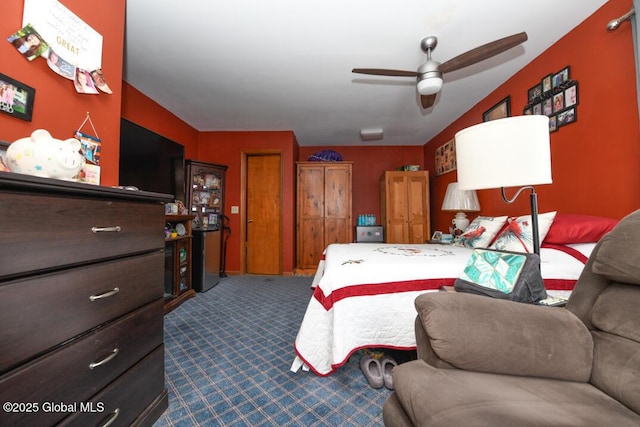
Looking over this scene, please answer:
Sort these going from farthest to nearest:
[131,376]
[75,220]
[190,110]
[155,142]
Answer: [190,110] → [155,142] → [131,376] → [75,220]

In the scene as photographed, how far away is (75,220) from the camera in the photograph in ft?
2.52

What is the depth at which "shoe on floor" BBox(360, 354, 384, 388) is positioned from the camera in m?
1.36

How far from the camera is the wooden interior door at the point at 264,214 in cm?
416

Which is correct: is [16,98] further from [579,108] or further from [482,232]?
[579,108]

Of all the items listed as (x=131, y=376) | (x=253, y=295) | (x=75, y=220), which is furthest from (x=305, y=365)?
(x=253, y=295)

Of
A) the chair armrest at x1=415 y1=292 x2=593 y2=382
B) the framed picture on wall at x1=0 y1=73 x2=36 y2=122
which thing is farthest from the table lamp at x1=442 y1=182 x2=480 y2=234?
the framed picture on wall at x1=0 y1=73 x2=36 y2=122

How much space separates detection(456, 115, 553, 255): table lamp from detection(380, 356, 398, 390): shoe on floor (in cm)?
113

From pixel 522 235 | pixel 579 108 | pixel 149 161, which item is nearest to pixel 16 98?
pixel 149 161

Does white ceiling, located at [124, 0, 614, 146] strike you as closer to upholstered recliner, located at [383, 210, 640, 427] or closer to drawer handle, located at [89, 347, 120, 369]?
upholstered recliner, located at [383, 210, 640, 427]

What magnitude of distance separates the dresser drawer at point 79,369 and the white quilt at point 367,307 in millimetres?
831

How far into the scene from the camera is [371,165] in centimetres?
502

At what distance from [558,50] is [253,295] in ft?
12.8

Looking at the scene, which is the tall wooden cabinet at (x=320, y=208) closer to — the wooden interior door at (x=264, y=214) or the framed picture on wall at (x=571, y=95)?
the wooden interior door at (x=264, y=214)

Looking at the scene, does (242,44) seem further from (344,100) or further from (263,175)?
(263,175)
